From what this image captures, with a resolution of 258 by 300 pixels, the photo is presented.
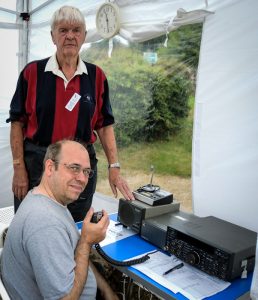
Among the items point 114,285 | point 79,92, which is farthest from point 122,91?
point 114,285

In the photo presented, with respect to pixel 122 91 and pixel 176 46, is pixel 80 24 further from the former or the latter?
pixel 122 91

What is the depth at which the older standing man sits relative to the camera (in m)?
1.86

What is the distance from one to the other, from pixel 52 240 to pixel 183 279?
2.13 feet

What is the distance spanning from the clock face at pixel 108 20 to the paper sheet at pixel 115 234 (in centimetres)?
149

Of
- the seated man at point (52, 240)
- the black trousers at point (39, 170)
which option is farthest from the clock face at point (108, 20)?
the seated man at point (52, 240)

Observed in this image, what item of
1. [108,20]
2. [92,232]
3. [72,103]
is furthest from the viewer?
[108,20]

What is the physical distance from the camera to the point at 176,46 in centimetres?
235

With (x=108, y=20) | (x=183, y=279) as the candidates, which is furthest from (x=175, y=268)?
(x=108, y=20)

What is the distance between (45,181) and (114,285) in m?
1.30

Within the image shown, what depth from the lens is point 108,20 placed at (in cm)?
259

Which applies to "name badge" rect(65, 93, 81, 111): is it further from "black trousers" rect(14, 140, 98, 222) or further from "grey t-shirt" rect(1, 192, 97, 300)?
"grey t-shirt" rect(1, 192, 97, 300)

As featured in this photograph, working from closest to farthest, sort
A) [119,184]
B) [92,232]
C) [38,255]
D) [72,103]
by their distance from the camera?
[38,255]
[92,232]
[72,103]
[119,184]

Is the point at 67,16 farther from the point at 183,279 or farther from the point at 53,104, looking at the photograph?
the point at 183,279

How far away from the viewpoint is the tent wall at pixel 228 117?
72.7 inches
